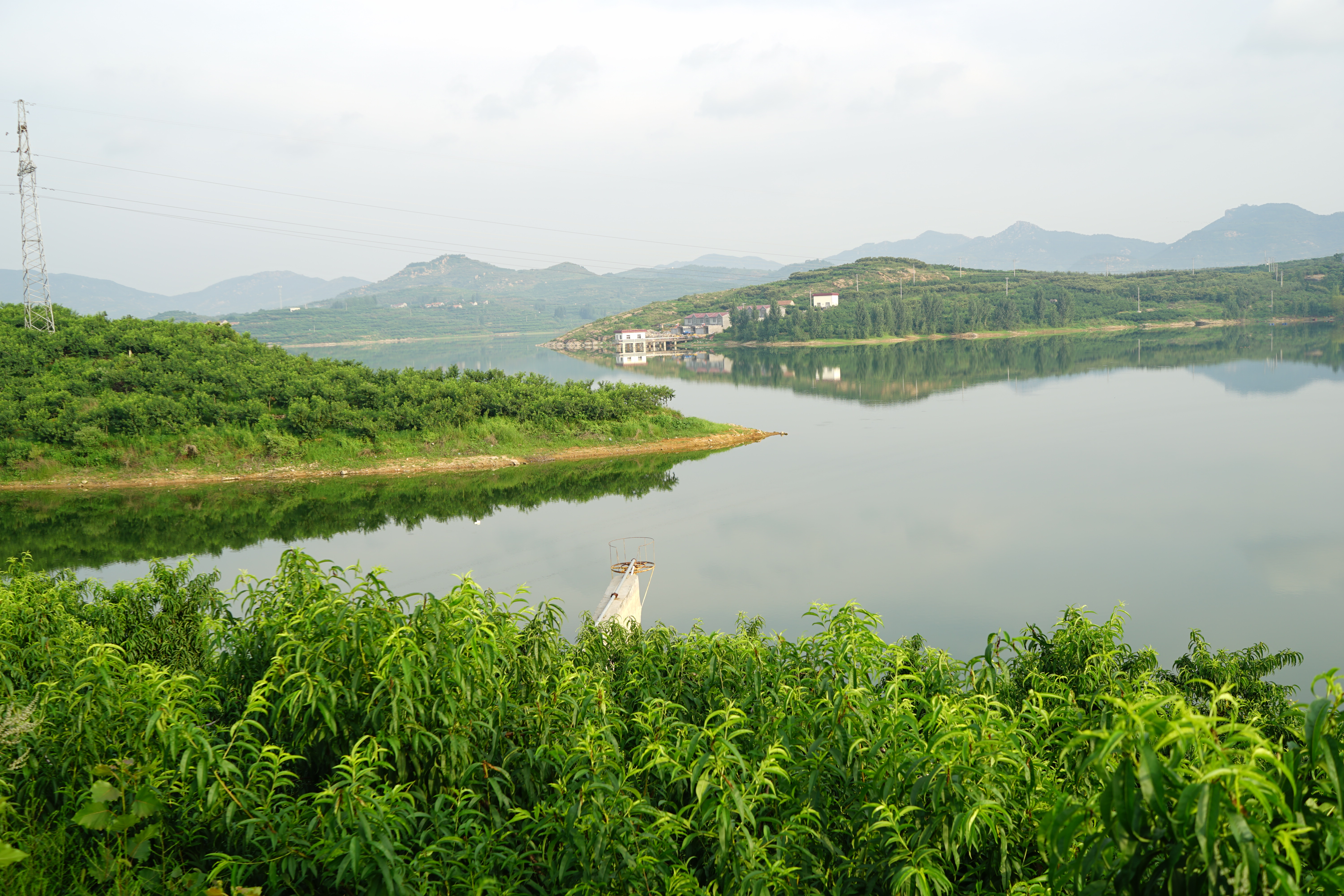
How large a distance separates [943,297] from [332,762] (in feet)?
309

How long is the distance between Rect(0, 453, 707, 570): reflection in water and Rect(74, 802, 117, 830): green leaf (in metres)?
18.3

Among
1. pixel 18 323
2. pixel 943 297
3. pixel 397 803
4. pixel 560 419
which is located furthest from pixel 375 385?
pixel 943 297

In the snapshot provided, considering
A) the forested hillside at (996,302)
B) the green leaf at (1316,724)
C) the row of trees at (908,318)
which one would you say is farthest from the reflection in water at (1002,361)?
the green leaf at (1316,724)

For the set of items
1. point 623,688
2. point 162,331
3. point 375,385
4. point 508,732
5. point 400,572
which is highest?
point 162,331

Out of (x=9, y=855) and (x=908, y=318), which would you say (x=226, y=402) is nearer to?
(x=9, y=855)

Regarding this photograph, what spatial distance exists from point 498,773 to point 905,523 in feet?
59.2

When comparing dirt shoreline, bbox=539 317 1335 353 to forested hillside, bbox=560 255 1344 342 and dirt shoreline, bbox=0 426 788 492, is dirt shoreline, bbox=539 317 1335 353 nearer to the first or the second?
forested hillside, bbox=560 255 1344 342

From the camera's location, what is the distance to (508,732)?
4.09 metres

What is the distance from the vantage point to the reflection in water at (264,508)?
20.1 m

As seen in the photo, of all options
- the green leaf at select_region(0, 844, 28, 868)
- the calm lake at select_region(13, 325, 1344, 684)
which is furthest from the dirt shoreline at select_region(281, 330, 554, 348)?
the green leaf at select_region(0, 844, 28, 868)

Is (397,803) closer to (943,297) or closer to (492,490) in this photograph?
(492,490)

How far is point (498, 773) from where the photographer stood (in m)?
3.88

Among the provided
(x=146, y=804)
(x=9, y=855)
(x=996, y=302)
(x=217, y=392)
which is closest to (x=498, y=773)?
(x=146, y=804)

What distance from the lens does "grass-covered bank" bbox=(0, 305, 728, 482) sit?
26172mm
